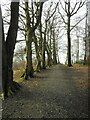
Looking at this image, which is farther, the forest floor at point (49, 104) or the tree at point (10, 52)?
the tree at point (10, 52)

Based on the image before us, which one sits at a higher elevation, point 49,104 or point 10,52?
Result: point 10,52

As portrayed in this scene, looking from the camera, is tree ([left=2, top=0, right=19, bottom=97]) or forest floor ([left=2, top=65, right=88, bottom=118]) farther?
tree ([left=2, top=0, right=19, bottom=97])

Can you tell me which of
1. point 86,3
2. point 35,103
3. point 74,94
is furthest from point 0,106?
point 86,3

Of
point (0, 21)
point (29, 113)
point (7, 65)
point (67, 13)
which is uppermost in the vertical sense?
point (67, 13)

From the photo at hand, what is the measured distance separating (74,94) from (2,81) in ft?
11.5

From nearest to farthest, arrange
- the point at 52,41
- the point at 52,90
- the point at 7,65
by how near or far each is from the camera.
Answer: the point at 7,65
the point at 52,90
the point at 52,41

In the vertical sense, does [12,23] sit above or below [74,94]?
above

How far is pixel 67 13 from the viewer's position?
32.4 metres

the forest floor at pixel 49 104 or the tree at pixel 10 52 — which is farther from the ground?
the tree at pixel 10 52

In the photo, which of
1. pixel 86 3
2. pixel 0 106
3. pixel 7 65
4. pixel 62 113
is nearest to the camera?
pixel 62 113

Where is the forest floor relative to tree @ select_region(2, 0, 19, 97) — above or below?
below

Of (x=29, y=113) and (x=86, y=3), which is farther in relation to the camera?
(x=86, y=3)

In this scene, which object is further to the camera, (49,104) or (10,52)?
(10,52)

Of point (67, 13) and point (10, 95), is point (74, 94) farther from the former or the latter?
point (67, 13)
